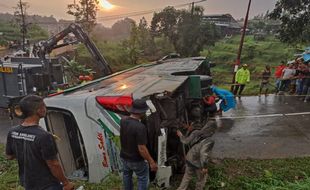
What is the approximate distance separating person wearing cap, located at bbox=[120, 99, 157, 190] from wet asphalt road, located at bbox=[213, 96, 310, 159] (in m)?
2.84

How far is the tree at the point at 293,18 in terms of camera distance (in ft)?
40.8

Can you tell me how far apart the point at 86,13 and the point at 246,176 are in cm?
2522

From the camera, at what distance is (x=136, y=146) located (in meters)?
3.94

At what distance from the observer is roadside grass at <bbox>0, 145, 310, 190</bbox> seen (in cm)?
468

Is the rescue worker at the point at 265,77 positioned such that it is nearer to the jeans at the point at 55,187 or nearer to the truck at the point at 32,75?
the truck at the point at 32,75

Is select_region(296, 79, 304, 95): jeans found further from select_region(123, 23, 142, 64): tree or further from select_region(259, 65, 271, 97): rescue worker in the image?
select_region(123, 23, 142, 64): tree

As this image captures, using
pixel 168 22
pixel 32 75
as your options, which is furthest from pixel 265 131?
pixel 168 22

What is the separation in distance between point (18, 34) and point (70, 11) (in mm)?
16750

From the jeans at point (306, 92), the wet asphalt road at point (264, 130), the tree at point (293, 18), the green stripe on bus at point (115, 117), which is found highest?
the tree at point (293, 18)

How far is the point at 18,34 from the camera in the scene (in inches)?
1598

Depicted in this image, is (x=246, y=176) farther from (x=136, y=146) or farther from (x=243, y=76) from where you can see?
(x=243, y=76)

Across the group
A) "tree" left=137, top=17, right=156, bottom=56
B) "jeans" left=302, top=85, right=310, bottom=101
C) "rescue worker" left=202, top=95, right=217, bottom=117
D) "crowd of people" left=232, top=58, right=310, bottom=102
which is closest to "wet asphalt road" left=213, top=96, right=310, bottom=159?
"jeans" left=302, top=85, right=310, bottom=101

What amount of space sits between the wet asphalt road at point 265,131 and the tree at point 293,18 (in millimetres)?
3492

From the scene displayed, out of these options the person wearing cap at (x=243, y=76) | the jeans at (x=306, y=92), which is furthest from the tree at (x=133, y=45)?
the jeans at (x=306, y=92)
